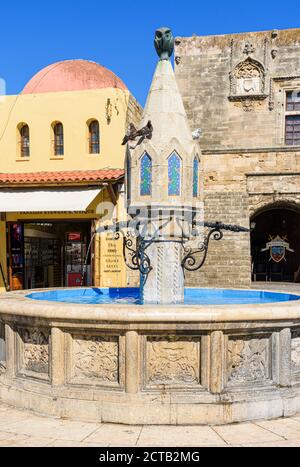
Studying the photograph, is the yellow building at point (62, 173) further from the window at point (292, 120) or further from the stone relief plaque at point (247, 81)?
the window at point (292, 120)

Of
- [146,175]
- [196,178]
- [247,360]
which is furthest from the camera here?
[196,178]

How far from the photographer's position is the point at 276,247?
23.0 m

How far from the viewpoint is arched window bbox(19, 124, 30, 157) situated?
1530 centimetres

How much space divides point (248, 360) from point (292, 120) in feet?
61.9

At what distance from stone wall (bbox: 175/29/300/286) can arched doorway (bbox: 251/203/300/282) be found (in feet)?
12.4

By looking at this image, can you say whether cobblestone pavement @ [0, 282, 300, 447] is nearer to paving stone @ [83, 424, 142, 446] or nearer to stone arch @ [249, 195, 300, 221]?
paving stone @ [83, 424, 142, 446]

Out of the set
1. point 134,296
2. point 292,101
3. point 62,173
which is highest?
point 292,101

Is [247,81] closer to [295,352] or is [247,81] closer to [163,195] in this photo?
[163,195]

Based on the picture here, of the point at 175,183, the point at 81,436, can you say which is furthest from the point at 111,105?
the point at 81,436

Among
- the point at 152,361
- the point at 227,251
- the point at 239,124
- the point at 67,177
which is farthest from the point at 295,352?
the point at 239,124

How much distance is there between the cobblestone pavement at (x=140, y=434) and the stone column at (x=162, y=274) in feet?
7.53

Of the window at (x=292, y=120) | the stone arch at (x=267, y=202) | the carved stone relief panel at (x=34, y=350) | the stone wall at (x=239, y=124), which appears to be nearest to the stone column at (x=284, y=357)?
the carved stone relief panel at (x=34, y=350)
